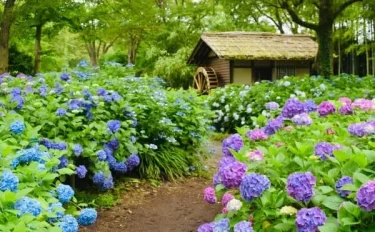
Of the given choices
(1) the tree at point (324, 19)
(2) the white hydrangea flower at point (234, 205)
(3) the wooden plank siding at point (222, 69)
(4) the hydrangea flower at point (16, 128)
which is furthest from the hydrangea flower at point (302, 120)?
(3) the wooden plank siding at point (222, 69)

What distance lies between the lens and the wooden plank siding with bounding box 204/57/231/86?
1720cm

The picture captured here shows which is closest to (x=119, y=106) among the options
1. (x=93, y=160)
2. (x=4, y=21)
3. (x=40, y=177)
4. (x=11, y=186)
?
(x=93, y=160)

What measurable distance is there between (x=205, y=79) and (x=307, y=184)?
16.7 metres

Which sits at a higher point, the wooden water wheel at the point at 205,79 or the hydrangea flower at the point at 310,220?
the wooden water wheel at the point at 205,79

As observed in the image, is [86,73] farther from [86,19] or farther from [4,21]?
[86,19]

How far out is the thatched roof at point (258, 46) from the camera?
1631 cm

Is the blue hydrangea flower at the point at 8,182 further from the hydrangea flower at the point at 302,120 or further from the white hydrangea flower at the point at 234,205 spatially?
the hydrangea flower at the point at 302,120

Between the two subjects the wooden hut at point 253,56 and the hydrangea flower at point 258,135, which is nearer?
the hydrangea flower at point 258,135

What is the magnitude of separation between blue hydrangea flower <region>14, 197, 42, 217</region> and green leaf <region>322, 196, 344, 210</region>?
1108 mm

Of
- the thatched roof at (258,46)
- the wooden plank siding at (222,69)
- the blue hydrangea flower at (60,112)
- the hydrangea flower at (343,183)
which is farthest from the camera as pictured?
the wooden plank siding at (222,69)

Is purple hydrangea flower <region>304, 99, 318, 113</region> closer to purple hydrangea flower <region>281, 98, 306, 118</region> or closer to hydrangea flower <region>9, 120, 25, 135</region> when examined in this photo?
purple hydrangea flower <region>281, 98, 306, 118</region>

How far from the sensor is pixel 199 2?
2448cm

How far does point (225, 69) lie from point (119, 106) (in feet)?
42.4

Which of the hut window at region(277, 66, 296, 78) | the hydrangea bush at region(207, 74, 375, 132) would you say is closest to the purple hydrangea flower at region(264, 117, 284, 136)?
the hydrangea bush at region(207, 74, 375, 132)
